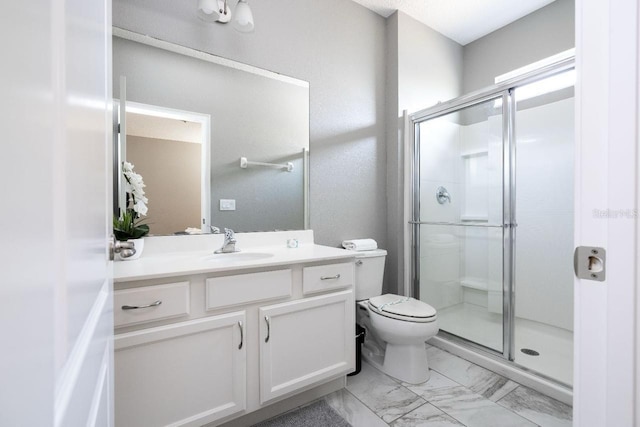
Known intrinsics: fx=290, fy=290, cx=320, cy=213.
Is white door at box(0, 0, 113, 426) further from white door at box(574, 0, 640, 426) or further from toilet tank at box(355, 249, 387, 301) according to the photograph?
toilet tank at box(355, 249, 387, 301)

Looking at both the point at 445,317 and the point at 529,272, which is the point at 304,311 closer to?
the point at 445,317

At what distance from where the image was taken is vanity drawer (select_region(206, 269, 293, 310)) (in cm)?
123

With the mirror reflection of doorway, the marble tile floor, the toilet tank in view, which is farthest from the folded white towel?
the mirror reflection of doorway

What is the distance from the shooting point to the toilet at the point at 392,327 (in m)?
1.74

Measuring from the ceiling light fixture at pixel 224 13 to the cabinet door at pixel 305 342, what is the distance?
1582 millimetres

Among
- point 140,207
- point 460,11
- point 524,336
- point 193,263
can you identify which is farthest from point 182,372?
point 460,11

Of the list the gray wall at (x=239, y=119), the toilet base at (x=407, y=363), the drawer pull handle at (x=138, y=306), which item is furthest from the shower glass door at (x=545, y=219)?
the drawer pull handle at (x=138, y=306)

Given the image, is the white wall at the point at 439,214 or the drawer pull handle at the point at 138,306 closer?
the drawer pull handle at the point at 138,306

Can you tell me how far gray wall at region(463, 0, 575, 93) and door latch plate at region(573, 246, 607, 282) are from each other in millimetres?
2747

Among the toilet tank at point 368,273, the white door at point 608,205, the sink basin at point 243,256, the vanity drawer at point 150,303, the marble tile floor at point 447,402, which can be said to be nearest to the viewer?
the white door at point 608,205

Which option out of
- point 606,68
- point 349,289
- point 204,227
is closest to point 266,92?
point 204,227

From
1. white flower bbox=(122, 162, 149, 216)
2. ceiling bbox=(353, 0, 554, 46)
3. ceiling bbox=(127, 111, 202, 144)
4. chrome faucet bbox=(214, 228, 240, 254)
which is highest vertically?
ceiling bbox=(353, 0, 554, 46)

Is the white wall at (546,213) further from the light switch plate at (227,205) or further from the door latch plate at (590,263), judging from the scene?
the light switch plate at (227,205)

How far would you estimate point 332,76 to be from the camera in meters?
2.24
